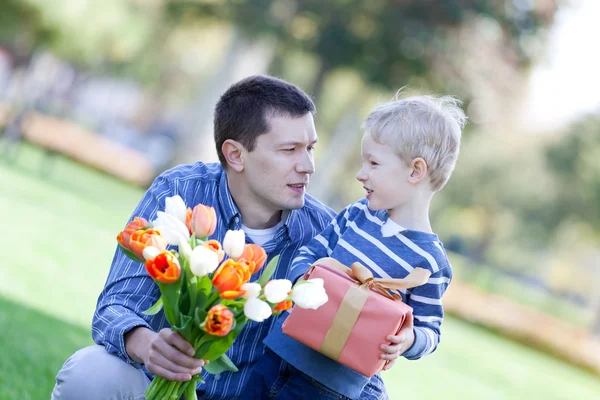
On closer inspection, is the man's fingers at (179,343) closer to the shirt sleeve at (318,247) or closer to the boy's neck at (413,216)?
the shirt sleeve at (318,247)

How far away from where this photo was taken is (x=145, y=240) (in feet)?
8.88

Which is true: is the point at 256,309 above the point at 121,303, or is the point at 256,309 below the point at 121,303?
above

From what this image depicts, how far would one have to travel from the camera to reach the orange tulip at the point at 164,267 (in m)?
2.62

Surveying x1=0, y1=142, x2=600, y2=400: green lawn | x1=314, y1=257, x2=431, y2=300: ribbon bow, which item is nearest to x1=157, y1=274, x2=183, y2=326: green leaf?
x1=314, y1=257, x2=431, y2=300: ribbon bow

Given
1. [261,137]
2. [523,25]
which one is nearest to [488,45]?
[523,25]

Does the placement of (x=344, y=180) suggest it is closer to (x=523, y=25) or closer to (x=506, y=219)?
(x=506, y=219)

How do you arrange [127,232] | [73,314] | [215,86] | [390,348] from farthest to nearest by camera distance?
[215,86] → [73,314] → [390,348] → [127,232]

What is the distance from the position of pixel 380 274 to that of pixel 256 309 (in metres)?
0.86

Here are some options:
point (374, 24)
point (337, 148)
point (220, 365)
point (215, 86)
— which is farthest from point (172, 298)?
point (337, 148)

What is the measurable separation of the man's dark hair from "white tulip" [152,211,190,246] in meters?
1.10

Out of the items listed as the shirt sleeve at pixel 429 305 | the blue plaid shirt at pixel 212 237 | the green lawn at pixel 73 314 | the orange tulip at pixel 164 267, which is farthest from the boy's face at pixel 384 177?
the green lawn at pixel 73 314

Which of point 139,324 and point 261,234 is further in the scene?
point 261,234

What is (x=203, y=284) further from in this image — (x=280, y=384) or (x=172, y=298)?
(x=280, y=384)

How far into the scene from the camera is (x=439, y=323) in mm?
3436
